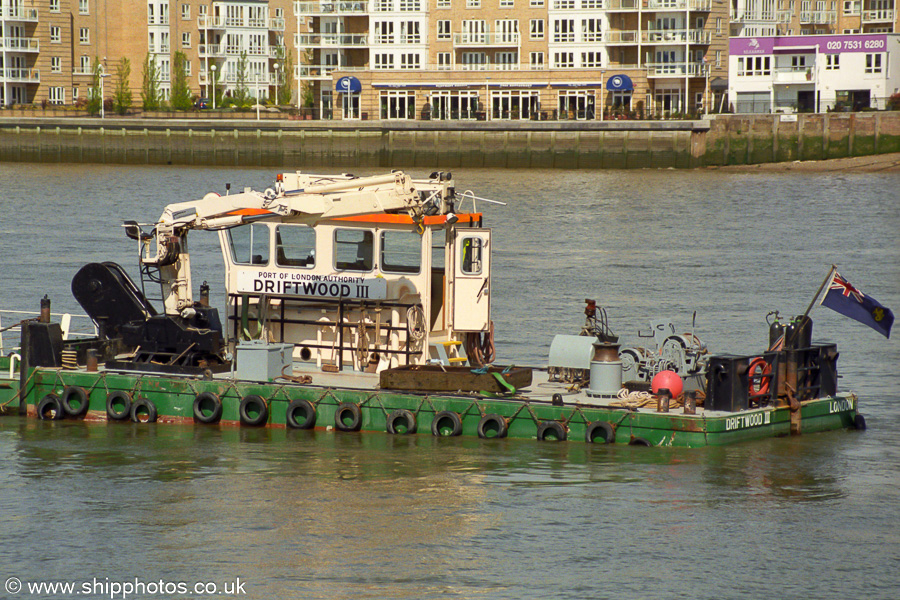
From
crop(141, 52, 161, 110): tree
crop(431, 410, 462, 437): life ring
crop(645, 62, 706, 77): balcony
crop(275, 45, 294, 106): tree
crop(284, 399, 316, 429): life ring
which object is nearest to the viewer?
crop(431, 410, 462, 437): life ring

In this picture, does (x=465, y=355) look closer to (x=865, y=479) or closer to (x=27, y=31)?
(x=865, y=479)

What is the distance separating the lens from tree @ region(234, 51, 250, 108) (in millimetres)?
110375

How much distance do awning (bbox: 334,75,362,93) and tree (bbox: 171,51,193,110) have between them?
42.5ft

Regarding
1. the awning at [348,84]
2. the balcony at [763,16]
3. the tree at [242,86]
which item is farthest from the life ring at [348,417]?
the balcony at [763,16]

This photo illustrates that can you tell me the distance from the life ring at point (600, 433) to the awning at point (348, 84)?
84.2 m

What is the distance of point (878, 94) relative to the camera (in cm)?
8950

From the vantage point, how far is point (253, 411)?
19.2 m

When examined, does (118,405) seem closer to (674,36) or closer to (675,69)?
(675,69)

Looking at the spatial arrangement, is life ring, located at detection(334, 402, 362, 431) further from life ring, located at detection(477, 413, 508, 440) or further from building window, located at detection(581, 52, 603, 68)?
building window, located at detection(581, 52, 603, 68)

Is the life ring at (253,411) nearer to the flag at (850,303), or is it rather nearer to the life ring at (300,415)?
the life ring at (300,415)

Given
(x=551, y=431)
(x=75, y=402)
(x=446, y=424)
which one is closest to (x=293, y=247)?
(x=446, y=424)

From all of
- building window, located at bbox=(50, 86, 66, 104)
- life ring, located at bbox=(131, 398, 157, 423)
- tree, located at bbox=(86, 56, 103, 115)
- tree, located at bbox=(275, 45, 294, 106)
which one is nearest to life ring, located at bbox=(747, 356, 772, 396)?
life ring, located at bbox=(131, 398, 157, 423)

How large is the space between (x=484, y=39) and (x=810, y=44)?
24.2 metres

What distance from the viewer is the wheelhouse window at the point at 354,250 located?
1959 cm
